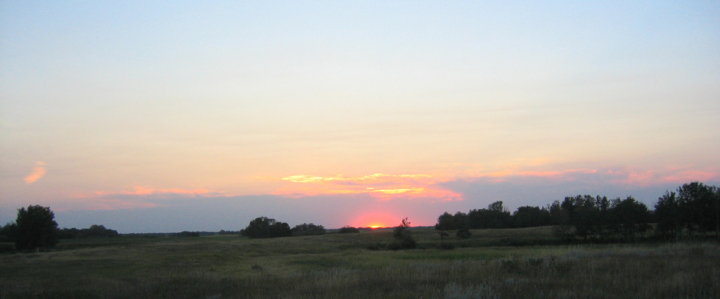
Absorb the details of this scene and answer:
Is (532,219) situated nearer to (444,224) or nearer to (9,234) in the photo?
(444,224)

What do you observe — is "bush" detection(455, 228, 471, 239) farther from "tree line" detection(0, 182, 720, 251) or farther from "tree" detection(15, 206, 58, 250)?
"tree" detection(15, 206, 58, 250)

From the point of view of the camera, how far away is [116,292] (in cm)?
1346

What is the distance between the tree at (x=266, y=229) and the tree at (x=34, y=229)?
51611mm

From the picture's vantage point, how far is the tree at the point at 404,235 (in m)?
57.2

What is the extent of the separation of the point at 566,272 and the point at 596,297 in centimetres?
459

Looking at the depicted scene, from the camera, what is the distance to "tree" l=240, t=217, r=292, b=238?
10950 centimetres

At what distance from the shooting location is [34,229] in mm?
59938

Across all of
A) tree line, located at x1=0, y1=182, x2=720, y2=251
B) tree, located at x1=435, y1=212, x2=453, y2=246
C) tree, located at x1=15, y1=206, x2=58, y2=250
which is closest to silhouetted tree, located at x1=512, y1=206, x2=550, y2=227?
tree line, located at x1=0, y1=182, x2=720, y2=251

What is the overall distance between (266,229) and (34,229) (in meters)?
55.0

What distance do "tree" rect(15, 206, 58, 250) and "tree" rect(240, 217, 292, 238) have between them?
169 ft

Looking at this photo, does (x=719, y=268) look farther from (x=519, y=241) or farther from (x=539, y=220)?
(x=539, y=220)

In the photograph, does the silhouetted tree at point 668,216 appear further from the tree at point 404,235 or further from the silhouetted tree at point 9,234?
the silhouetted tree at point 9,234

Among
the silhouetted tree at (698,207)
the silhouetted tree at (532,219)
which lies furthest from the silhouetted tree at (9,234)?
the silhouetted tree at (532,219)

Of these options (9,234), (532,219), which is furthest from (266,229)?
(532,219)
